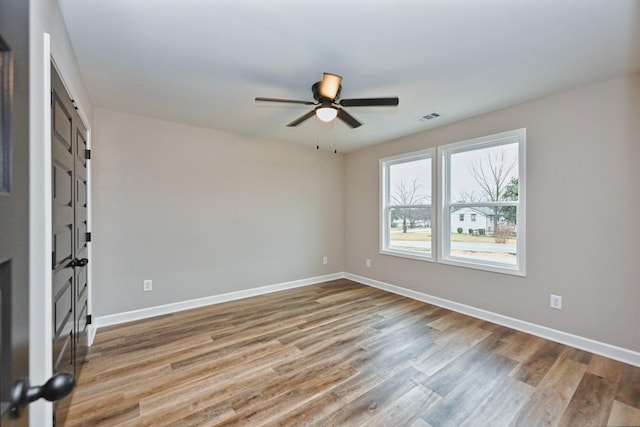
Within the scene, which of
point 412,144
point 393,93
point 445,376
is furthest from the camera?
point 412,144

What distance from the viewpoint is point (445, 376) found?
219cm

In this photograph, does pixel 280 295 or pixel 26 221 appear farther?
pixel 280 295

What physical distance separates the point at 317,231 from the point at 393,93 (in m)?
2.77

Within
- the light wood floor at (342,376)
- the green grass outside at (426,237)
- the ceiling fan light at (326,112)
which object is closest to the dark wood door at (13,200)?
the light wood floor at (342,376)

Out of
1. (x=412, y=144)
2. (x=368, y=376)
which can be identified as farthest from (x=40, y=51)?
(x=412, y=144)

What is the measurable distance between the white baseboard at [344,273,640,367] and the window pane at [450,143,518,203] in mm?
1335

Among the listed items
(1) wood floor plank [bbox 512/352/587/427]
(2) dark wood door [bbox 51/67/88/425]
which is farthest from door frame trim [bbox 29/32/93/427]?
(1) wood floor plank [bbox 512/352/587/427]

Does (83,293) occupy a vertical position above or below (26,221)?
below

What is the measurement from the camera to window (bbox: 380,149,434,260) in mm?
4043

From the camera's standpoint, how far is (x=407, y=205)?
14.3 feet

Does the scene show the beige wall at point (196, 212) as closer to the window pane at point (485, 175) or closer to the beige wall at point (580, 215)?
the window pane at point (485, 175)

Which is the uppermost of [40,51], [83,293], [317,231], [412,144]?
[412,144]

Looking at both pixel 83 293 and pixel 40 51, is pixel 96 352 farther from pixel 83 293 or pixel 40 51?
pixel 40 51

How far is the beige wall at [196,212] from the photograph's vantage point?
3195mm
